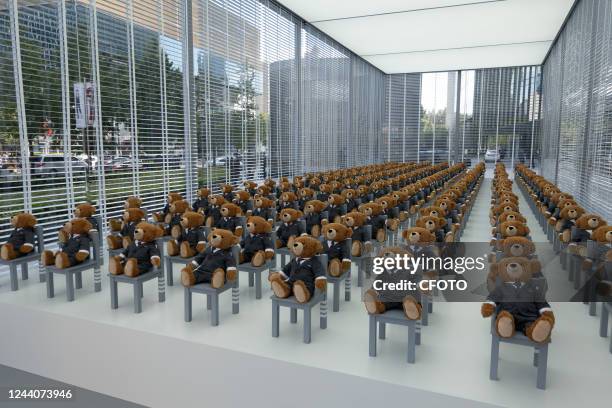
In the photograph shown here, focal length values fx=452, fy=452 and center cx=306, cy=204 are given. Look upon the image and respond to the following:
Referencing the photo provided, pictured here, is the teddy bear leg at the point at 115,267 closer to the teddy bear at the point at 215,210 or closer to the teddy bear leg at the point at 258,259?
the teddy bear leg at the point at 258,259

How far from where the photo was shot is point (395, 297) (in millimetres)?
3109

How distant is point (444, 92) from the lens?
21.1 meters

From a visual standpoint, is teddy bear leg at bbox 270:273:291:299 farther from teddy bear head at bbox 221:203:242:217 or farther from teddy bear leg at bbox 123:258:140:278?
teddy bear head at bbox 221:203:242:217

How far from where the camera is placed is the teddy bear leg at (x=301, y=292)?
3.22 metres

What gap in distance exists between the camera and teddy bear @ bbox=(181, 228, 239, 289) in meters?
3.62

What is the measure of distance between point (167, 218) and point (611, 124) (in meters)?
6.68

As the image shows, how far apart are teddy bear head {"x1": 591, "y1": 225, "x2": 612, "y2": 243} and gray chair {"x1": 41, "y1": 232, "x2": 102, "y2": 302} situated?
4699 millimetres

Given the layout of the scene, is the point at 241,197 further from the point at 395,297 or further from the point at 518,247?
the point at 518,247

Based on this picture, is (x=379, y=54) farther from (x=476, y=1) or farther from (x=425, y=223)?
(x=425, y=223)

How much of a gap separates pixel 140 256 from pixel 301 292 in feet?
5.56

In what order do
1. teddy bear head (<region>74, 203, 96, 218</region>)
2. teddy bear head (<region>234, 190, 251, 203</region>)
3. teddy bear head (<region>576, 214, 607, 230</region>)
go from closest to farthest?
teddy bear head (<region>576, 214, 607, 230</region>) → teddy bear head (<region>74, 203, 96, 218</region>) → teddy bear head (<region>234, 190, 251, 203</region>)

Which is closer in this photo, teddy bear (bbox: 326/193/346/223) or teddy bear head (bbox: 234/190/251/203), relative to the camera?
teddy bear (bbox: 326/193/346/223)

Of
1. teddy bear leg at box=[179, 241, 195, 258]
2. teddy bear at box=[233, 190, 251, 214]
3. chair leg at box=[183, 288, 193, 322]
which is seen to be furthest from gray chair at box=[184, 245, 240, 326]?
teddy bear at box=[233, 190, 251, 214]

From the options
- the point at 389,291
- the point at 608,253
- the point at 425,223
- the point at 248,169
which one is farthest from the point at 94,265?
the point at 248,169
